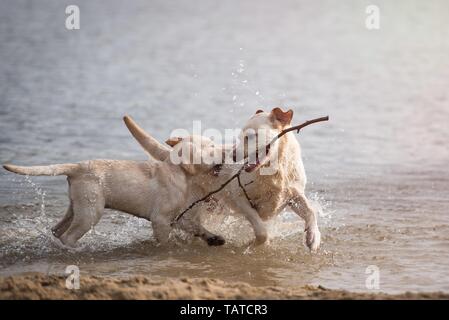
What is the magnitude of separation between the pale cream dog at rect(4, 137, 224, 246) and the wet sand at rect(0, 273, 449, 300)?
1174 mm

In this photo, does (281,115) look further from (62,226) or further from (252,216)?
(62,226)

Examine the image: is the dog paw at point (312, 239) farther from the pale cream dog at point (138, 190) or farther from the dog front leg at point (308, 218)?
the pale cream dog at point (138, 190)

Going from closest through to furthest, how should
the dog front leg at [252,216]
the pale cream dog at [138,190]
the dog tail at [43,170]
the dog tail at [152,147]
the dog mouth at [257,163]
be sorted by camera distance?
1. the dog tail at [43,170]
2. the dog mouth at [257,163]
3. the pale cream dog at [138,190]
4. the dog front leg at [252,216]
5. the dog tail at [152,147]

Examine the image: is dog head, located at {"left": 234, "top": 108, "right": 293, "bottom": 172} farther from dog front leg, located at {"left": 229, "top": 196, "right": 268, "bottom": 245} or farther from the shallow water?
the shallow water

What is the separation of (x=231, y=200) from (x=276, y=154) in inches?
25.5

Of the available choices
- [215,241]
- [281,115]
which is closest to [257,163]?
[281,115]

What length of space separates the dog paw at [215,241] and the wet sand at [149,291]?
145 cm

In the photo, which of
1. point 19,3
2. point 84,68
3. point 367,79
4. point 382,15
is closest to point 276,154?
point 367,79

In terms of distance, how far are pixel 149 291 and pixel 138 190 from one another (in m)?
1.92

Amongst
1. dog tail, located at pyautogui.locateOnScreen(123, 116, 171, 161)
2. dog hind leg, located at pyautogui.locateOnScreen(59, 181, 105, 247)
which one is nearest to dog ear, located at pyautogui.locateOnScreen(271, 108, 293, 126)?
dog tail, located at pyautogui.locateOnScreen(123, 116, 171, 161)

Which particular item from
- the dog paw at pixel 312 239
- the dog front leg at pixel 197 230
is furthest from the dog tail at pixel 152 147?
the dog paw at pixel 312 239

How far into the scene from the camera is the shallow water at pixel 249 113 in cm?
756

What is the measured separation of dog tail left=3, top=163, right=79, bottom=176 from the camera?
718 cm
